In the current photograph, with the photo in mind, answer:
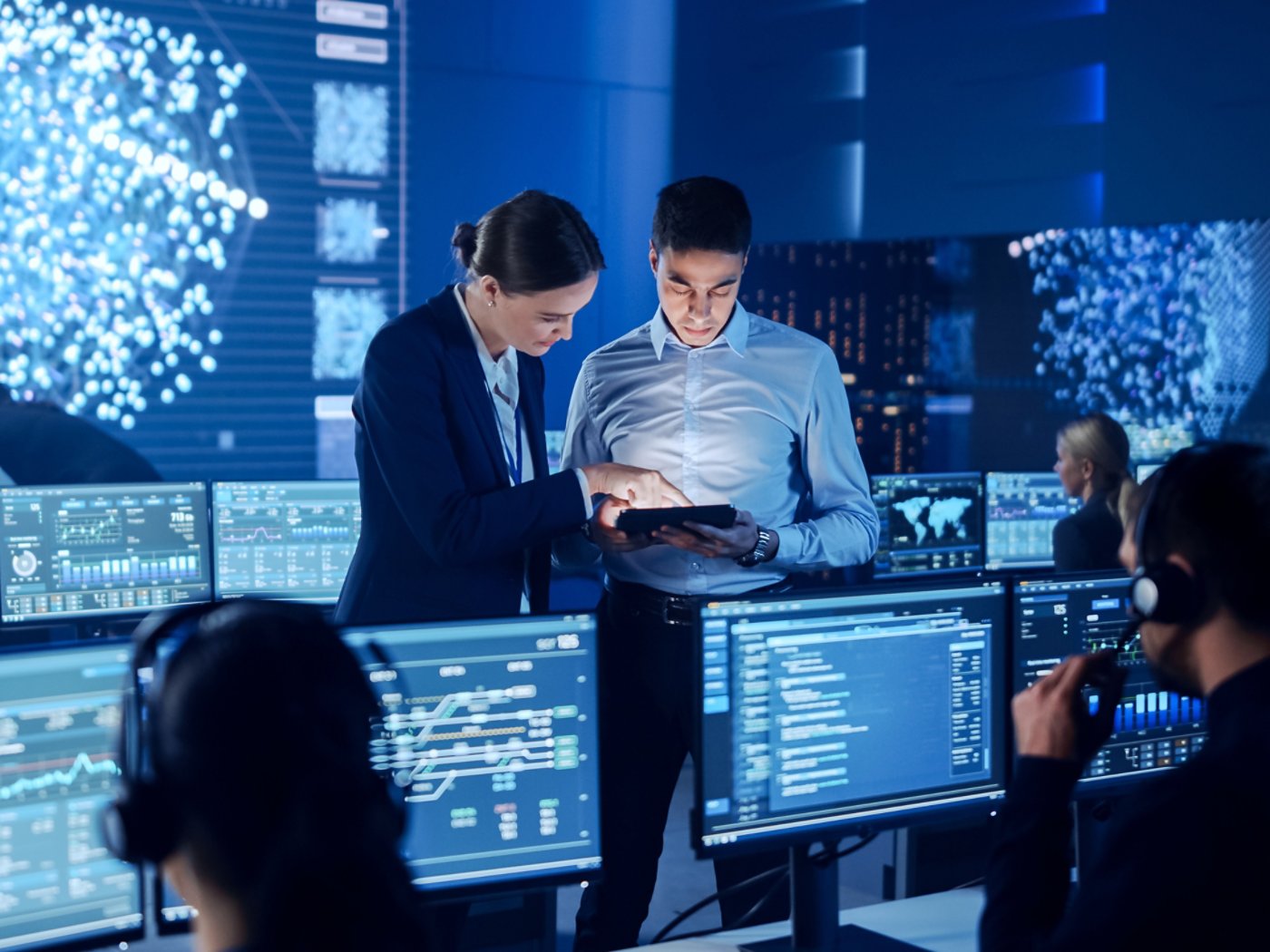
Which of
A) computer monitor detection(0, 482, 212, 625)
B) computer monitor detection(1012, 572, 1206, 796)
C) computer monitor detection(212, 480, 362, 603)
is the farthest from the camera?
computer monitor detection(212, 480, 362, 603)

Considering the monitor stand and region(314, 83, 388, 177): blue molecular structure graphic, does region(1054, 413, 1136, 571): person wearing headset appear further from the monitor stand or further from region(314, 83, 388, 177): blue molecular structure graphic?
region(314, 83, 388, 177): blue molecular structure graphic

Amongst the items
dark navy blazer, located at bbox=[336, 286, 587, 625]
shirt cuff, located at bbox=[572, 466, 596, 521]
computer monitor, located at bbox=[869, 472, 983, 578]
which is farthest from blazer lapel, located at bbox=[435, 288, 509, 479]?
computer monitor, located at bbox=[869, 472, 983, 578]

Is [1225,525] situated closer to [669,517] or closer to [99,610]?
[669,517]

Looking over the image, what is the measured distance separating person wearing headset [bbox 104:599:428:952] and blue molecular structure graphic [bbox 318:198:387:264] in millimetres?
4703

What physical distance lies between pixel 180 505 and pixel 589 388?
6.09 feet

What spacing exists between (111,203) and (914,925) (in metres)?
4.16

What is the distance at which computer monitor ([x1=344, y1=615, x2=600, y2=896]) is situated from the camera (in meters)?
1.60

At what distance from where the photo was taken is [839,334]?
5.59m

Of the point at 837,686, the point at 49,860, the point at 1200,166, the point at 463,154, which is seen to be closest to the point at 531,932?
the point at 837,686

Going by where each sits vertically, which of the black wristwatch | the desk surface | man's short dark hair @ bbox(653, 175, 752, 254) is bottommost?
the desk surface

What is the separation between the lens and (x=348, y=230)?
542 cm

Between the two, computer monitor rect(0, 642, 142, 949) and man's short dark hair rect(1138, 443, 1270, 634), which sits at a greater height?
man's short dark hair rect(1138, 443, 1270, 634)

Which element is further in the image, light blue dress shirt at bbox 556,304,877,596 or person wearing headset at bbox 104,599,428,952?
light blue dress shirt at bbox 556,304,877,596

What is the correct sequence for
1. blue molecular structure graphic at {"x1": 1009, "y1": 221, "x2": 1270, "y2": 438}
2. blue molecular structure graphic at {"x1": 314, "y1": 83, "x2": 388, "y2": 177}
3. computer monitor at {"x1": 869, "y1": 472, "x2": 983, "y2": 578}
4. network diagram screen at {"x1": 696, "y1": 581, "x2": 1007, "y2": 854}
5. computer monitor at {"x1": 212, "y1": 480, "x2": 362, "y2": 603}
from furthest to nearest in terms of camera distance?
blue molecular structure graphic at {"x1": 314, "y1": 83, "x2": 388, "y2": 177}, computer monitor at {"x1": 869, "y1": 472, "x2": 983, "y2": 578}, blue molecular structure graphic at {"x1": 1009, "y1": 221, "x2": 1270, "y2": 438}, computer monitor at {"x1": 212, "y1": 480, "x2": 362, "y2": 603}, network diagram screen at {"x1": 696, "y1": 581, "x2": 1007, "y2": 854}
